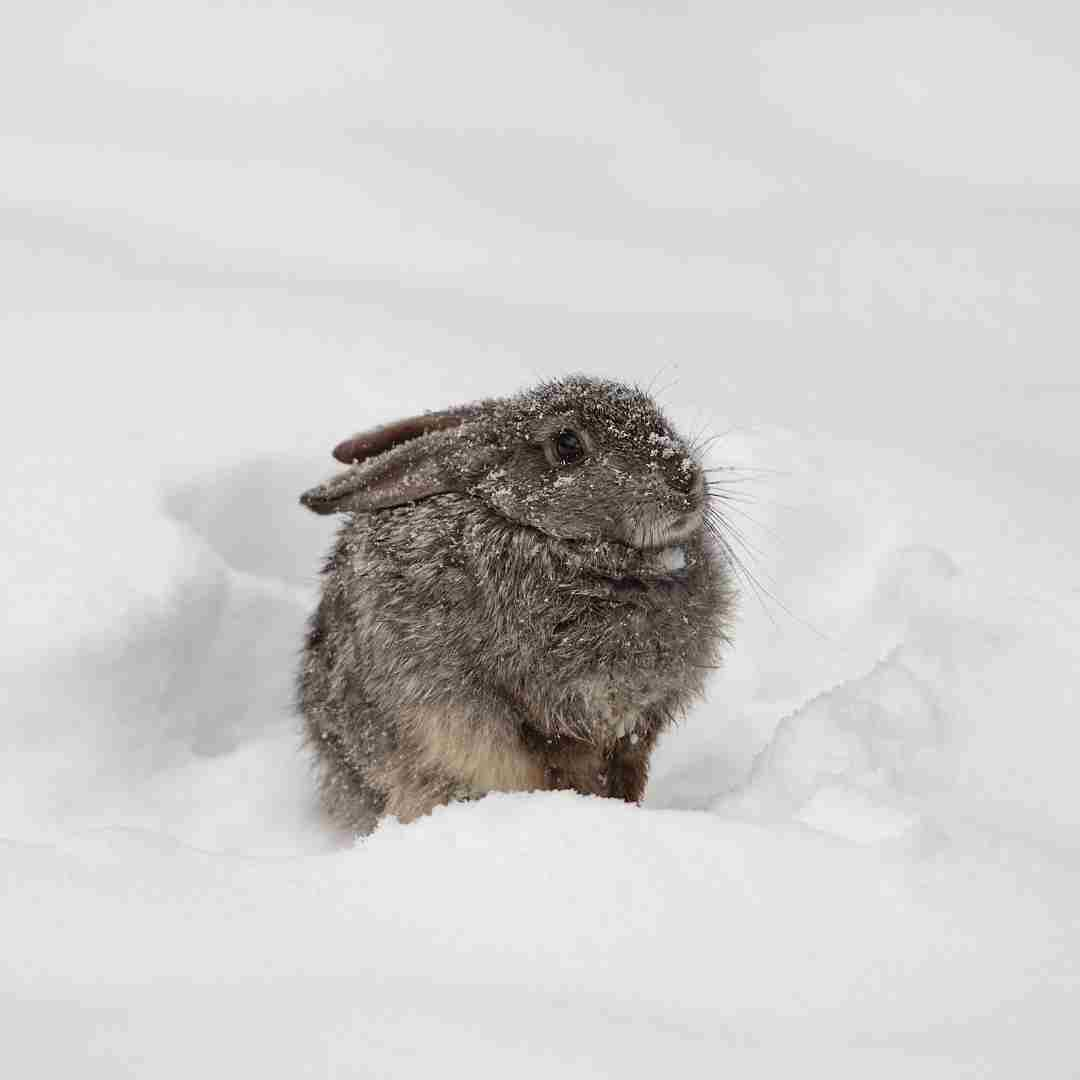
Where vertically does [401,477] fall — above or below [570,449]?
below

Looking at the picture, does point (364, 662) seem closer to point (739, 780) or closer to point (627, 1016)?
point (739, 780)

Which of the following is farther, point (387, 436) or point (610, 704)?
point (387, 436)

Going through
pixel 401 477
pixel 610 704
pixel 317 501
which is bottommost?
pixel 610 704

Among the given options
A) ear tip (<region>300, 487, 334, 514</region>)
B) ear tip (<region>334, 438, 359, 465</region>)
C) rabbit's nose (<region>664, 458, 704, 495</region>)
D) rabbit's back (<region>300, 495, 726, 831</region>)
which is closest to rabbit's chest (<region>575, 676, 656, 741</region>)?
rabbit's back (<region>300, 495, 726, 831</region>)

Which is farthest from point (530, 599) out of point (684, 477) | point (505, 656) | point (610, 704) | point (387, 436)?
point (387, 436)

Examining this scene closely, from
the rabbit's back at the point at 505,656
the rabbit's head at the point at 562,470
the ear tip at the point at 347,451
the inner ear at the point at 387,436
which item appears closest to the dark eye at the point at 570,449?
the rabbit's head at the point at 562,470

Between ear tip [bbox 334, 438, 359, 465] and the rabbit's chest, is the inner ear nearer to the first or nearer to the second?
ear tip [bbox 334, 438, 359, 465]

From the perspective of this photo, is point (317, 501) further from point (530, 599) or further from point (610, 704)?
point (610, 704)
